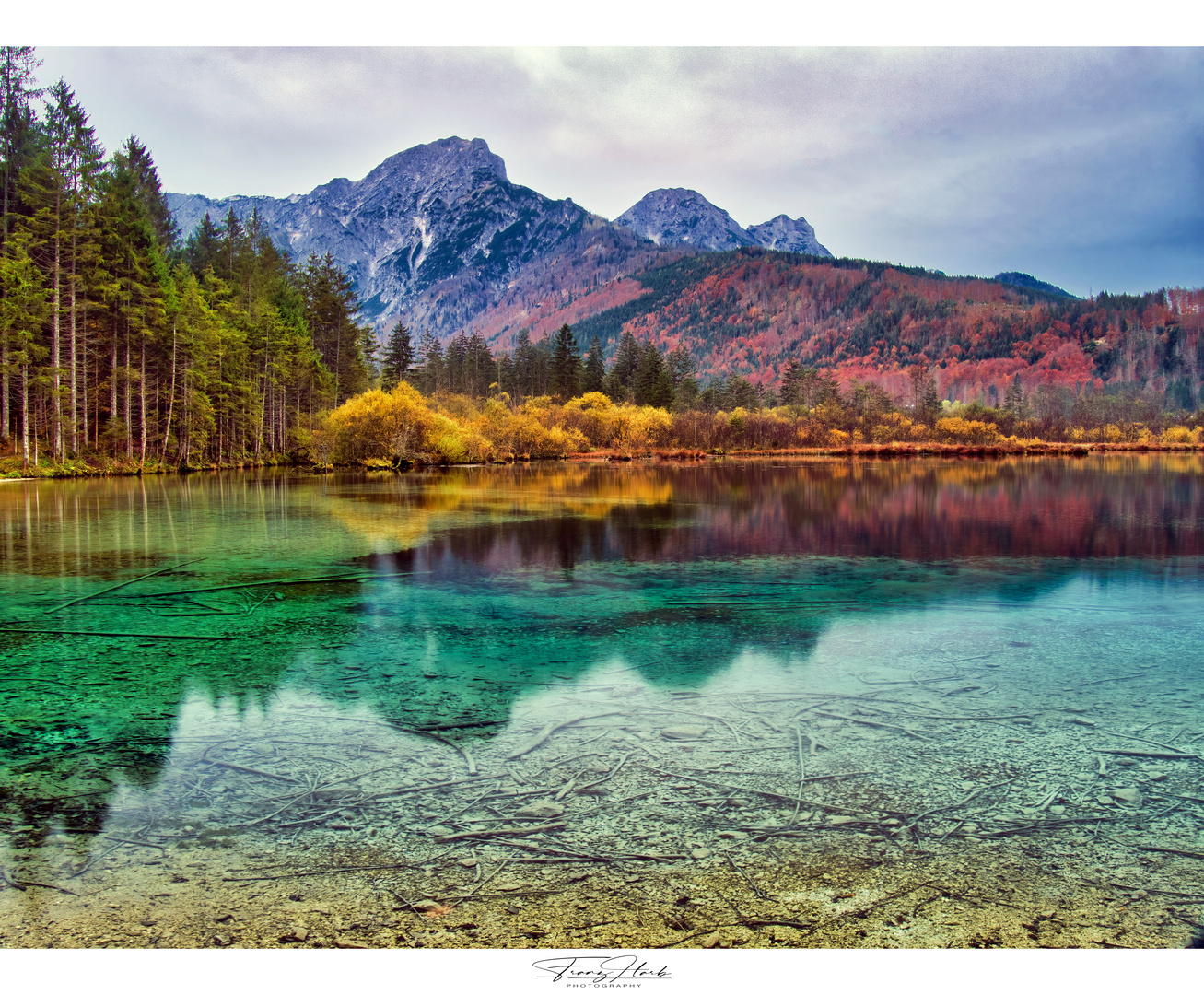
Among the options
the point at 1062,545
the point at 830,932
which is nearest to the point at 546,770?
the point at 830,932

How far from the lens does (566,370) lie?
337ft

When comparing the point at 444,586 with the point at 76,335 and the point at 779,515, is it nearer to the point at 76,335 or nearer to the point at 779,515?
the point at 779,515

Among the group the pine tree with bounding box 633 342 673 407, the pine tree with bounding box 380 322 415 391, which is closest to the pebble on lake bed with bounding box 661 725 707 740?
the pine tree with bounding box 380 322 415 391

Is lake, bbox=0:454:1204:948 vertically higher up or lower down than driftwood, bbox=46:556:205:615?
lower down

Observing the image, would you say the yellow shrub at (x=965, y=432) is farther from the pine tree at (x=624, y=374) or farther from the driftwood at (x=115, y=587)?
the driftwood at (x=115, y=587)

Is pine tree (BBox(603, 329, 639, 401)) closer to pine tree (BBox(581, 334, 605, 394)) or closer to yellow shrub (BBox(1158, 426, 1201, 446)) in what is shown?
pine tree (BBox(581, 334, 605, 394))

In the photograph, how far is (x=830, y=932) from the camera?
129 inches

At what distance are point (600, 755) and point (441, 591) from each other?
21.9ft

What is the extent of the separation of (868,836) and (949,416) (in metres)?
104
